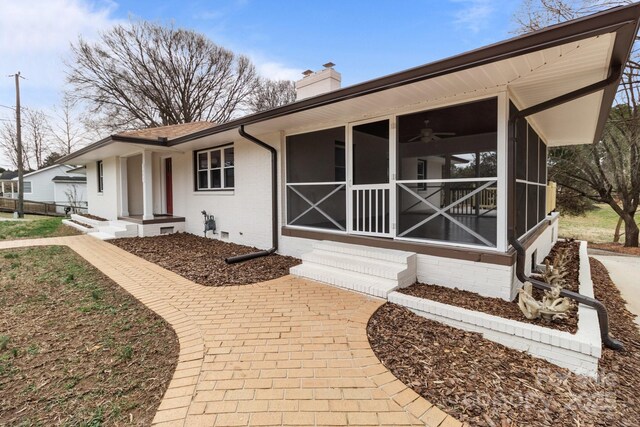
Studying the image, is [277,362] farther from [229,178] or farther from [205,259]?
[229,178]

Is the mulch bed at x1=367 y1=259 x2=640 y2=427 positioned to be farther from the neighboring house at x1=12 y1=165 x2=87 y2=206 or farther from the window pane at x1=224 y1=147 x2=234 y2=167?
the neighboring house at x1=12 y1=165 x2=87 y2=206

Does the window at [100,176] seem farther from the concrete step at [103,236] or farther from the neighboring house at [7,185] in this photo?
the neighboring house at [7,185]

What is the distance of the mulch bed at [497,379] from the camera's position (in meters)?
2.19

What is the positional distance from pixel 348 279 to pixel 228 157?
211 inches

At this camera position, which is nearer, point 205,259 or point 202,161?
point 205,259

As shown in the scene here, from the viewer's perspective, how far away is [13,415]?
2.18 meters

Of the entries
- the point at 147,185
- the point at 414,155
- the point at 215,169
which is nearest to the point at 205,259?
the point at 215,169

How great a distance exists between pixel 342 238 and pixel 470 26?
8380mm

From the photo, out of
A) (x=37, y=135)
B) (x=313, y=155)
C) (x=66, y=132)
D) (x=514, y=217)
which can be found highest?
(x=37, y=135)

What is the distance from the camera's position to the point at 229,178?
27.7ft

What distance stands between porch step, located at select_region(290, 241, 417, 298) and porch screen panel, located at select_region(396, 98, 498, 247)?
55 centimetres

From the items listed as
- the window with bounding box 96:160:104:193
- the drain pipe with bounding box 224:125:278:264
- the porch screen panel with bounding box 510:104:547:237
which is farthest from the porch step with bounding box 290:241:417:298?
the window with bounding box 96:160:104:193

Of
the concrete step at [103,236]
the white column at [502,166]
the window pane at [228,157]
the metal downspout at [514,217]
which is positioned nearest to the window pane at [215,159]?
the window pane at [228,157]

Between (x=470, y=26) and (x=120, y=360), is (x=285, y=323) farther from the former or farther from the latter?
(x=470, y=26)
